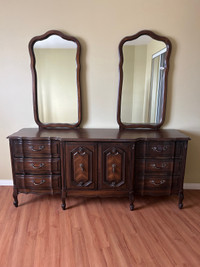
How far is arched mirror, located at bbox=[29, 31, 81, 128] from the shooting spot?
214cm

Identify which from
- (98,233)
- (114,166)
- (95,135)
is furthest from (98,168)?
(98,233)

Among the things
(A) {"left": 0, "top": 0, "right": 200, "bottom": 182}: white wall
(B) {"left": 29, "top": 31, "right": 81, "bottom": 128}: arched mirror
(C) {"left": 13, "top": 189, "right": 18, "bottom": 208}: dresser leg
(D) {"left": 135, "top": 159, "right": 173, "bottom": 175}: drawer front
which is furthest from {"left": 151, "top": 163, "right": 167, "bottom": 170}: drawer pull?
(C) {"left": 13, "top": 189, "right": 18, "bottom": 208}: dresser leg

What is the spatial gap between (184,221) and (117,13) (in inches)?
93.2

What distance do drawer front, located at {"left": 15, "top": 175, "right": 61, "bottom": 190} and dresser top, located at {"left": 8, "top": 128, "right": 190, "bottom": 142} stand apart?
1.48ft

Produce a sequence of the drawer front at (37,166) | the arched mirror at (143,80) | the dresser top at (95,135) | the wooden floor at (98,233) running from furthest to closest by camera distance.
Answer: the arched mirror at (143,80) → the drawer front at (37,166) → the dresser top at (95,135) → the wooden floor at (98,233)

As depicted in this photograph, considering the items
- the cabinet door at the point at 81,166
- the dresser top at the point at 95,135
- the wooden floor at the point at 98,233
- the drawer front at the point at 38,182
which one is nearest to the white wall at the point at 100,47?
the dresser top at the point at 95,135

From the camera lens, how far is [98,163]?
195 centimetres

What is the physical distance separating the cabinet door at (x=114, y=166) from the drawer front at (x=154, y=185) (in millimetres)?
160

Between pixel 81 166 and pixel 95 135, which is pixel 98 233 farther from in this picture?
pixel 95 135

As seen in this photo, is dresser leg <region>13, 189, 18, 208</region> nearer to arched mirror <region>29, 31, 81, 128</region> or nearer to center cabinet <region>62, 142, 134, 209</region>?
center cabinet <region>62, 142, 134, 209</region>

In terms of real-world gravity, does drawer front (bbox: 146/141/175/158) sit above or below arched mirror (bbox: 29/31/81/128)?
below

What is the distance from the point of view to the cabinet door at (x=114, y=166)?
1.90 meters

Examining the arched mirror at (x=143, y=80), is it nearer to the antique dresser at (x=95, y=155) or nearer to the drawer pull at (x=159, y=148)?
the antique dresser at (x=95, y=155)

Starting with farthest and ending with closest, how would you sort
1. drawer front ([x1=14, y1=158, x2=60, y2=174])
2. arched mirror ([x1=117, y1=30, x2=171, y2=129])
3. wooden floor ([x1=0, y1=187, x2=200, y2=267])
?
arched mirror ([x1=117, y1=30, x2=171, y2=129]) < drawer front ([x1=14, y1=158, x2=60, y2=174]) < wooden floor ([x1=0, y1=187, x2=200, y2=267])
